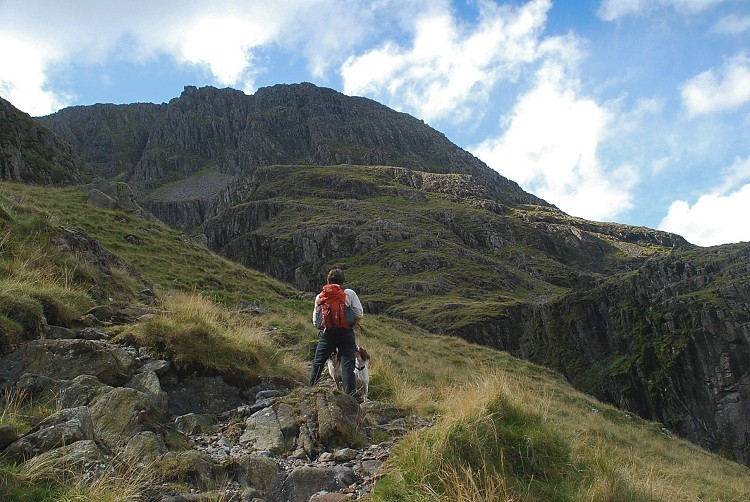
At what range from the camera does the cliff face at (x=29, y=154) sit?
44000 mm

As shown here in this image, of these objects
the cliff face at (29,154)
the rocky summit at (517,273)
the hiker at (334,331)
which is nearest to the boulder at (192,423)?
the rocky summit at (517,273)

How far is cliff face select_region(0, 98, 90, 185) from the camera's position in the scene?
144 feet

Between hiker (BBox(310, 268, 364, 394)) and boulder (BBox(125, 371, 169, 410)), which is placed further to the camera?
hiker (BBox(310, 268, 364, 394))

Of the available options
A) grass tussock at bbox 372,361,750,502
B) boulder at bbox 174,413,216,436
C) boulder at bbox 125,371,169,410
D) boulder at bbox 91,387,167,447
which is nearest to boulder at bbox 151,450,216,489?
boulder at bbox 91,387,167,447

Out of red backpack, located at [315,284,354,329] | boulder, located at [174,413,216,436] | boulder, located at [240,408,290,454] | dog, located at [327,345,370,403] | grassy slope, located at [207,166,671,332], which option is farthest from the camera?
grassy slope, located at [207,166,671,332]

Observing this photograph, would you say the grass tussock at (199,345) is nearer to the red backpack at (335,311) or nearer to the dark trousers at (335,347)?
the dark trousers at (335,347)

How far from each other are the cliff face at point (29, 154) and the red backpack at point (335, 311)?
4435cm

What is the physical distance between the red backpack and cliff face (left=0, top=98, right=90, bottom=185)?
44350 mm

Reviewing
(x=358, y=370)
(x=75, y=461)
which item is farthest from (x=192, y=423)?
(x=358, y=370)

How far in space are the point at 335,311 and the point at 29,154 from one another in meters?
52.2

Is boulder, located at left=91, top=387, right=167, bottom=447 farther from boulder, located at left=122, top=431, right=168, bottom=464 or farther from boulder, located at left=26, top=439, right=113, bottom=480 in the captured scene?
boulder, located at left=26, top=439, right=113, bottom=480

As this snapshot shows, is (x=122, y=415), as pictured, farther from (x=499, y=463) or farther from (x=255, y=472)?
(x=499, y=463)

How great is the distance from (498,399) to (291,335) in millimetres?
11326

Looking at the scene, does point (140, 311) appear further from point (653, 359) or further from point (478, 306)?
point (478, 306)
